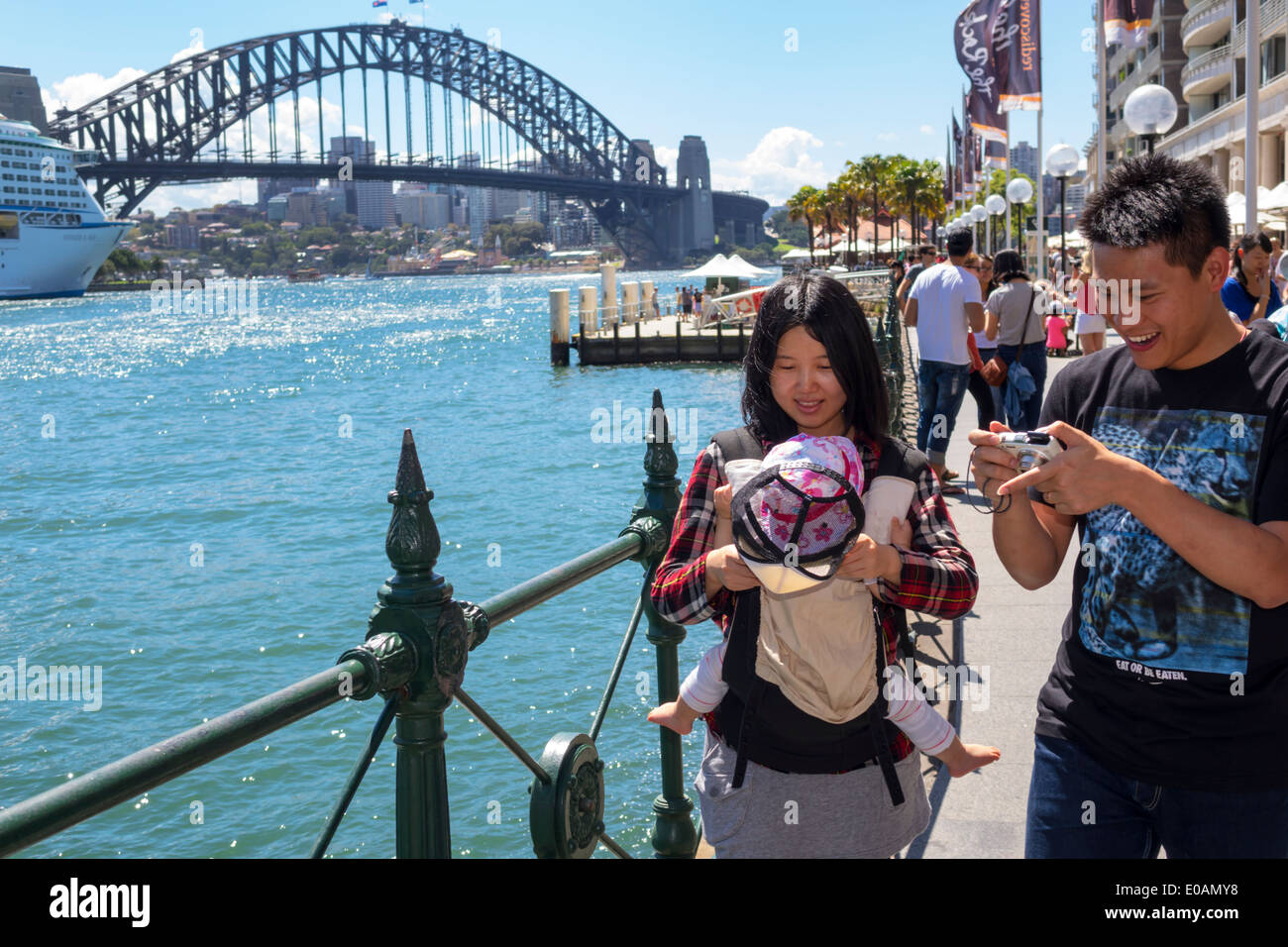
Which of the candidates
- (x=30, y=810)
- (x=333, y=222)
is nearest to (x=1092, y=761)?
(x=30, y=810)

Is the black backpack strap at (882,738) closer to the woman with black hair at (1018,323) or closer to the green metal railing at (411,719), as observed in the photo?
the green metal railing at (411,719)

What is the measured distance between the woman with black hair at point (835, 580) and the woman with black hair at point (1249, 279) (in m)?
5.28

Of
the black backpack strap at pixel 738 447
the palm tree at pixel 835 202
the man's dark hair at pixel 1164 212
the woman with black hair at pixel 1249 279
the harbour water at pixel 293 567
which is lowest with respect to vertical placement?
the harbour water at pixel 293 567

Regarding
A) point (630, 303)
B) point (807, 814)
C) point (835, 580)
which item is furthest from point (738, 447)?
point (630, 303)

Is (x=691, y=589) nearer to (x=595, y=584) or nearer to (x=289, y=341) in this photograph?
(x=595, y=584)

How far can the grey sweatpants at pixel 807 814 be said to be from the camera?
2.10 m

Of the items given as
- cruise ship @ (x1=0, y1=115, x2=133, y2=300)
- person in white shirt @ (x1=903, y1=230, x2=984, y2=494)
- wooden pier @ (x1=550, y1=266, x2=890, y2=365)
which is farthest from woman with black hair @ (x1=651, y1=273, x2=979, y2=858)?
cruise ship @ (x1=0, y1=115, x2=133, y2=300)

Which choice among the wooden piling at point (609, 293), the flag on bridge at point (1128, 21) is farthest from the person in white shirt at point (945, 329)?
the wooden piling at point (609, 293)

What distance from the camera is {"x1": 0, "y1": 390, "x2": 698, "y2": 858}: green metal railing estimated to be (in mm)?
1716

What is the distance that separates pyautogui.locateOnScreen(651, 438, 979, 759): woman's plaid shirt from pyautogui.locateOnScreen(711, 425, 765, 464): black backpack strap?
0.01m

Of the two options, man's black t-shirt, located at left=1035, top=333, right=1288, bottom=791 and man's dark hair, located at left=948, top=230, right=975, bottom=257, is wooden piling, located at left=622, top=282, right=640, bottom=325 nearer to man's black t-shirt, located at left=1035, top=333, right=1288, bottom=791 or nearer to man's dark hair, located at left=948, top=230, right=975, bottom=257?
man's dark hair, located at left=948, top=230, right=975, bottom=257

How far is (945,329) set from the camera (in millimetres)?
8031

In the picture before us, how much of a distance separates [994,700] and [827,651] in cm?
290

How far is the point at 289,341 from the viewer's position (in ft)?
241
